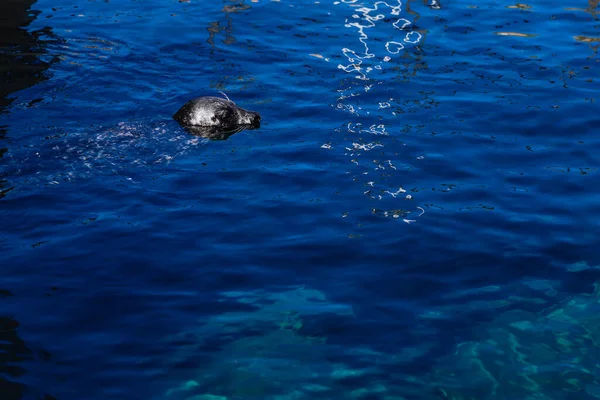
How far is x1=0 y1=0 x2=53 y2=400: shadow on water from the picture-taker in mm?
6137

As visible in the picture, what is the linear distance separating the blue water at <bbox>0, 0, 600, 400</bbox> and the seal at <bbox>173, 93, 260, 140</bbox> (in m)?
0.20

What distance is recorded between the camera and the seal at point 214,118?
10.5 m

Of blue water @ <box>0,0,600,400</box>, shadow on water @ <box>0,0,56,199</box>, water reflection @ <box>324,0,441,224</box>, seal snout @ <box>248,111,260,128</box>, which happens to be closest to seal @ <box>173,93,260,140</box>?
seal snout @ <box>248,111,260,128</box>

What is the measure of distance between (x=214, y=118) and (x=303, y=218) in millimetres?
2738

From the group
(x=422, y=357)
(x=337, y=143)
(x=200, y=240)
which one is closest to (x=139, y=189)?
(x=200, y=240)

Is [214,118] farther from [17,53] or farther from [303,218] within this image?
[17,53]

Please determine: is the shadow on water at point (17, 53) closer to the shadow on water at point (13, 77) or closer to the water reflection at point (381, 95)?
the shadow on water at point (13, 77)

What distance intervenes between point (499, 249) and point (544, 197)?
1409 millimetres

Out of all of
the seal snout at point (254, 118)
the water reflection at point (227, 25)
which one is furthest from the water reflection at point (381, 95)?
the water reflection at point (227, 25)

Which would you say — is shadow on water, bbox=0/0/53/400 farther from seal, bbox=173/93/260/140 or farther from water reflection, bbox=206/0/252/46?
water reflection, bbox=206/0/252/46

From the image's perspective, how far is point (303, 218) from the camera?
8.48m

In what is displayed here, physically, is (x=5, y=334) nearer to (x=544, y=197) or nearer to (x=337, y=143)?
(x=337, y=143)

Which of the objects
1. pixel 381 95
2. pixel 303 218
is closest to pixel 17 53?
pixel 381 95

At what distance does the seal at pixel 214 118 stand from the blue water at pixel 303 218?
0.20 meters
